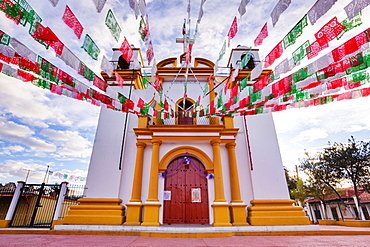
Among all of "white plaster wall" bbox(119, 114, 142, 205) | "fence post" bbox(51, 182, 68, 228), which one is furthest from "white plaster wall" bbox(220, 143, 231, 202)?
"fence post" bbox(51, 182, 68, 228)

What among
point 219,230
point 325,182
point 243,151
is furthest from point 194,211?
point 325,182

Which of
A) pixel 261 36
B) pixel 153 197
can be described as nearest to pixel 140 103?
pixel 153 197

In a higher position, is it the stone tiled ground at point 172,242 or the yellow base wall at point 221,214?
the yellow base wall at point 221,214

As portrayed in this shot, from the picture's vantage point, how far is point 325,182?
15.0 meters

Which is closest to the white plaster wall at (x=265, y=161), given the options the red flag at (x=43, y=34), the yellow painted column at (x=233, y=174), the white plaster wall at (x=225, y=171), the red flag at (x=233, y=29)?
the yellow painted column at (x=233, y=174)

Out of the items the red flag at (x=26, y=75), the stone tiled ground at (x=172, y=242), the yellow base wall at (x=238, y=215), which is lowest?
the stone tiled ground at (x=172, y=242)

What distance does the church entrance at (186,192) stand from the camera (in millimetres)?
8109

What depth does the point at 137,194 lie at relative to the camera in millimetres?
7926

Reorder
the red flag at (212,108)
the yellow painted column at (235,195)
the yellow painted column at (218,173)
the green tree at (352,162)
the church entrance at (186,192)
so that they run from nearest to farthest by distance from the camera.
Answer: the red flag at (212,108)
the yellow painted column at (235,195)
the yellow painted column at (218,173)
the church entrance at (186,192)
the green tree at (352,162)

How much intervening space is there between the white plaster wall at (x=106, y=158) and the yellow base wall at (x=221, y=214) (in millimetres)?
3836

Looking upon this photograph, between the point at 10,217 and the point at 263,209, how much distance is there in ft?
32.8

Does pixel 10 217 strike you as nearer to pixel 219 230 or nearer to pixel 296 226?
pixel 219 230

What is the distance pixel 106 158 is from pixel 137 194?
205 cm

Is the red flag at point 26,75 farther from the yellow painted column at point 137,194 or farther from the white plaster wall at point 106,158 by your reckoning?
the yellow painted column at point 137,194
